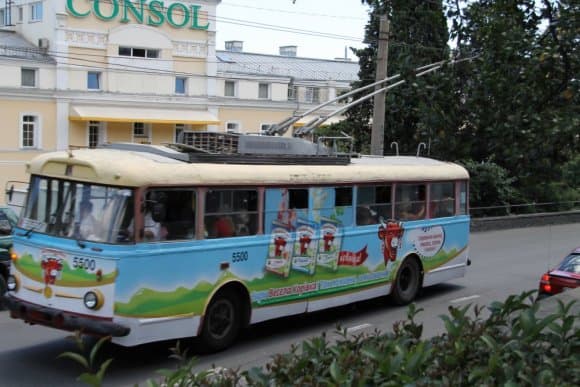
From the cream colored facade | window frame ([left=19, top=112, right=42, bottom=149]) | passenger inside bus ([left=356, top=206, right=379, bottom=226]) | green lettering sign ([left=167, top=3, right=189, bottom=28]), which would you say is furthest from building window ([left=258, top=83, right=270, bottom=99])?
passenger inside bus ([left=356, top=206, right=379, bottom=226])

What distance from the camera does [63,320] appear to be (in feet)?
30.7

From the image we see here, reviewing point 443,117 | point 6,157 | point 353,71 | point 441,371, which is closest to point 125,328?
point 443,117

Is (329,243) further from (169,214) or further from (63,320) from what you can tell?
(63,320)

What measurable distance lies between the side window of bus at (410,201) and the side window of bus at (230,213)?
3.53 meters

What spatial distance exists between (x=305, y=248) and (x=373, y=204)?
1915mm

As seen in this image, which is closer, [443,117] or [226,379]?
[226,379]

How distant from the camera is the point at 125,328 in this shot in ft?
30.2

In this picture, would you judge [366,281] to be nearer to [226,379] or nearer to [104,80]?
[226,379]

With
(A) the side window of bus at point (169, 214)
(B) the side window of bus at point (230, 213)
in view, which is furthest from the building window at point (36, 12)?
(A) the side window of bus at point (169, 214)

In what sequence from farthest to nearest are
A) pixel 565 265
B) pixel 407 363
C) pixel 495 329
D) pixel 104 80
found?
pixel 104 80 < pixel 565 265 < pixel 495 329 < pixel 407 363

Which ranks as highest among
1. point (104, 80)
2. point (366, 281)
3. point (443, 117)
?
point (104, 80)

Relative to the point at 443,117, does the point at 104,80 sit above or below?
above

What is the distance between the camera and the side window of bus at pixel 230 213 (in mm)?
10406

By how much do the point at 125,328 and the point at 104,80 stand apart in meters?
42.5
